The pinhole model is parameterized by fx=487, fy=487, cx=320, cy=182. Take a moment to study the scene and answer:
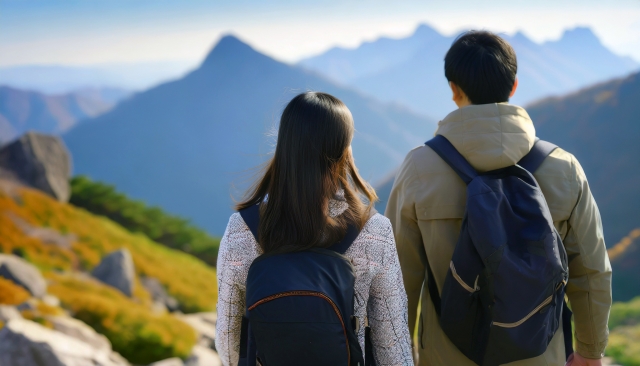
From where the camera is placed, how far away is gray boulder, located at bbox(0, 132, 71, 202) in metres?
8.70

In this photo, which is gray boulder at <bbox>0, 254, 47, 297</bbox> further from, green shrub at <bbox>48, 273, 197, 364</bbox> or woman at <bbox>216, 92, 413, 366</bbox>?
woman at <bbox>216, 92, 413, 366</bbox>

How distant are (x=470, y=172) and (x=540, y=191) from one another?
0.21 meters

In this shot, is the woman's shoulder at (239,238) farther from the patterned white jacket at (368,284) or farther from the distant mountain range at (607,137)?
the distant mountain range at (607,137)

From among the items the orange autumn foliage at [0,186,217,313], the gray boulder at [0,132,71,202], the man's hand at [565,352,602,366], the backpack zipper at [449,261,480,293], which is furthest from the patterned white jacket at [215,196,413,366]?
the gray boulder at [0,132,71,202]

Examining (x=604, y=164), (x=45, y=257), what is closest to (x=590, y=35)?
(x=604, y=164)

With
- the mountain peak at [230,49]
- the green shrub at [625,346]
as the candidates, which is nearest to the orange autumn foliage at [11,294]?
the green shrub at [625,346]

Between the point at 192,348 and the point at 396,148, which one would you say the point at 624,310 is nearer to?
the point at 192,348

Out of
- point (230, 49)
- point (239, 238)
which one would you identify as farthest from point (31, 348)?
point (230, 49)

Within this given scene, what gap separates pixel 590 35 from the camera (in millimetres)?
43250

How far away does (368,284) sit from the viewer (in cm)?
131

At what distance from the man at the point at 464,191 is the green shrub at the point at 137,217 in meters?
8.92

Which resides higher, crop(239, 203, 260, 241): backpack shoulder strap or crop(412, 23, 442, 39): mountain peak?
crop(412, 23, 442, 39): mountain peak

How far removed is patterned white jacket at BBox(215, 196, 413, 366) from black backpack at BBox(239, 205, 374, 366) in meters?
0.09

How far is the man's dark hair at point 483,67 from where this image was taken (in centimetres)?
162
